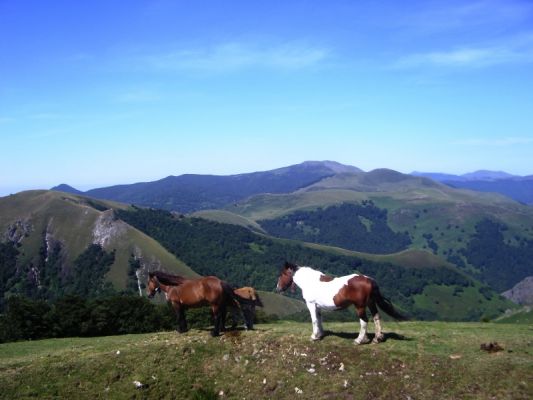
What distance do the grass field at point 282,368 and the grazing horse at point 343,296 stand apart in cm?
80

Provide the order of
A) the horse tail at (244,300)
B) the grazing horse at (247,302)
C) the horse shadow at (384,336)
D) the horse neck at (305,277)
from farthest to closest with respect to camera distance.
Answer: the grazing horse at (247,302) < the horse tail at (244,300) < the horse neck at (305,277) < the horse shadow at (384,336)

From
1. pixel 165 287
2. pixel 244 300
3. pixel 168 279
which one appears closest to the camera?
pixel 244 300

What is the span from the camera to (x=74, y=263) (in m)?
194

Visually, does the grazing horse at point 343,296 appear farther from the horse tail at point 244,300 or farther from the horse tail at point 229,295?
the horse tail at point 229,295

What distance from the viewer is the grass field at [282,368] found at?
14914 mm

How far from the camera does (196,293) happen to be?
19328 millimetres

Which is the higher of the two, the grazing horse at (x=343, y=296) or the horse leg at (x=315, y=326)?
the grazing horse at (x=343, y=296)

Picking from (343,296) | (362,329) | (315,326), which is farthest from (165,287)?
(362,329)

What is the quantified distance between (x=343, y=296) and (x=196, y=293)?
235 inches

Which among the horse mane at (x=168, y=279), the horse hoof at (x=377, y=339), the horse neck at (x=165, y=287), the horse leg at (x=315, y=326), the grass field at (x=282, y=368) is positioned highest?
the horse mane at (x=168, y=279)

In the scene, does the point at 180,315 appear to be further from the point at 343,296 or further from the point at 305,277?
the point at 343,296

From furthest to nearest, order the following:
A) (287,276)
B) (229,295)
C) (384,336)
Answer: (287,276), (229,295), (384,336)

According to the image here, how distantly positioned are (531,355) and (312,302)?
7.55 meters

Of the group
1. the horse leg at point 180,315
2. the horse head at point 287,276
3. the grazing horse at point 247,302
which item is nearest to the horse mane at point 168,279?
the horse leg at point 180,315
